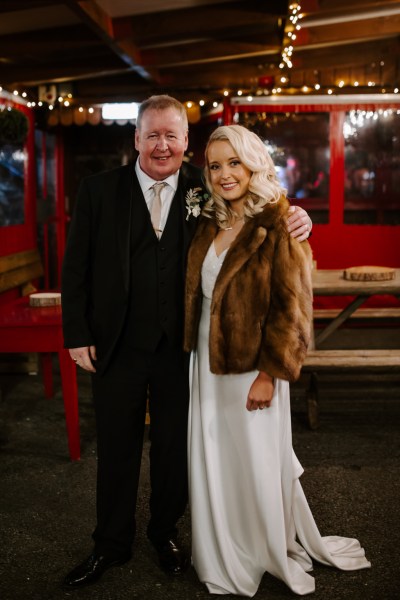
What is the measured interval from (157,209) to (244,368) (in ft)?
2.45

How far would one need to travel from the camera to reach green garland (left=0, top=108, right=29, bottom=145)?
254 inches

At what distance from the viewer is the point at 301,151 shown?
29.7 ft

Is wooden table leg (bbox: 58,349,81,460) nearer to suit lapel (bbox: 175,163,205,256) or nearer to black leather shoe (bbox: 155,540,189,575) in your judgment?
black leather shoe (bbox: 155,540,189,575)

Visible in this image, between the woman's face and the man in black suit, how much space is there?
7.2 inches

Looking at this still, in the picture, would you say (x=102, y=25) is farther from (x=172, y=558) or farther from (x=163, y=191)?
(x=172, y=558)

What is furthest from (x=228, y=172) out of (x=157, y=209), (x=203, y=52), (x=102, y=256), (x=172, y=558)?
(x=203, y=52)

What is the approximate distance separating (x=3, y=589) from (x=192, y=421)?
1.05 meters

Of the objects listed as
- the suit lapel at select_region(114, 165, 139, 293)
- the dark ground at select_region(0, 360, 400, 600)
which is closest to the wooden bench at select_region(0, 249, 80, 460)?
the dark ground at select_region(0, 360, 400, 600)

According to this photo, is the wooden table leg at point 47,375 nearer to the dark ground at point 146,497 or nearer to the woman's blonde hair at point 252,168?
the dark ground at point 146,497

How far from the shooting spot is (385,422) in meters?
5.22

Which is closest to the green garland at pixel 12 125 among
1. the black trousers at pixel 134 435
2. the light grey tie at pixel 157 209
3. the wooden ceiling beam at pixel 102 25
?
the wooden ceiling beam at pixel 102 25

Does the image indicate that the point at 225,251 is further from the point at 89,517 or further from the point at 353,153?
the point at 353,153

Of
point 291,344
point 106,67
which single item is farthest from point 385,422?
point 106,67

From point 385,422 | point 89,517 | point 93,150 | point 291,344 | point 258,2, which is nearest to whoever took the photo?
point 291,344
